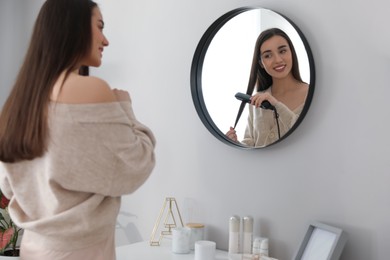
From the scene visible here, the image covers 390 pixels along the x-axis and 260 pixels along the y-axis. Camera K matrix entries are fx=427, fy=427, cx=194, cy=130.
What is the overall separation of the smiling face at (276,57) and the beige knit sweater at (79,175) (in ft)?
2.21

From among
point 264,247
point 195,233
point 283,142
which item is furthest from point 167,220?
point 283,142

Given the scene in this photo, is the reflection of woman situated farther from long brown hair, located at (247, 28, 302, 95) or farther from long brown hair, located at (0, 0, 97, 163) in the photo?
long brown hair, located at (0, 0, 97, 163)

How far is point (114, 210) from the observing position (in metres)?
1.10

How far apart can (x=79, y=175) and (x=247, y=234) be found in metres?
0.75

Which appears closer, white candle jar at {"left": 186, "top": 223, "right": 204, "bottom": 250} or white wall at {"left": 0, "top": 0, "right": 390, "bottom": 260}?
white wall at {"left": 0, "top": 0, "right": 390, "bottom": 260}

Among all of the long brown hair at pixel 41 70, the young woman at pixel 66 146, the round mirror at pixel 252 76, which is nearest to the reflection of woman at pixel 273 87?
the round mirror at pixel 252 76

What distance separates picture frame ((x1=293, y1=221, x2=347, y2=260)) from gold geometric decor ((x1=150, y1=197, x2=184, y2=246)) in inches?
23.0

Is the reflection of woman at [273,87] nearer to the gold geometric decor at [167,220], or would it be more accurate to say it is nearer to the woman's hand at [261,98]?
the woman's hand at [261,98]

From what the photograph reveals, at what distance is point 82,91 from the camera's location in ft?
3.27

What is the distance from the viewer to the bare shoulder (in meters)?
0.99

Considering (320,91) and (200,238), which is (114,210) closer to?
(200,238)

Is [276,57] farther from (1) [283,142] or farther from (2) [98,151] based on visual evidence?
(2) [98,151]

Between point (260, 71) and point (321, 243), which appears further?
point (260, 71)

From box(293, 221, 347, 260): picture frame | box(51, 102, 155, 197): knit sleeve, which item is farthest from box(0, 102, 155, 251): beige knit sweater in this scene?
box(293, 221, 347, 260): picture frame
